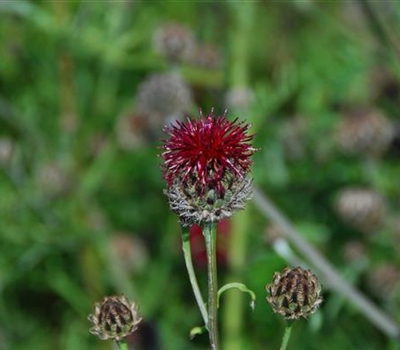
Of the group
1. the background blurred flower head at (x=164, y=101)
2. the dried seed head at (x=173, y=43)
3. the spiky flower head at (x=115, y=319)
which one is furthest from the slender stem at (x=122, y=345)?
the dried seed head at (x=173, y=43)

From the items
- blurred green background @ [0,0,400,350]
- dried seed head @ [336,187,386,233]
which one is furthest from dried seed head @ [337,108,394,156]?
dried seed head @ [336,187,386,233]

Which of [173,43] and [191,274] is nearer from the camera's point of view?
[191,274]

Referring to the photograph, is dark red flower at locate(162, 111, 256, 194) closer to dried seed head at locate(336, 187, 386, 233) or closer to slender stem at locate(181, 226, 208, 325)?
slender stem at locate(181, 226, 208, 325)

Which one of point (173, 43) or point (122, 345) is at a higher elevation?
point (173, 43)

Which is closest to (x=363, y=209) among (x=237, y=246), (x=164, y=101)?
(x=237, y=246)

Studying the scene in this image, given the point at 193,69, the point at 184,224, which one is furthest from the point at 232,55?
the point at 184,224

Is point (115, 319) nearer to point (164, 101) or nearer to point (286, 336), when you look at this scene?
point (286, 336)

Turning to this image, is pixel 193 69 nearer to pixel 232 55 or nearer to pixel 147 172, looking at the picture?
pixel 232 55
